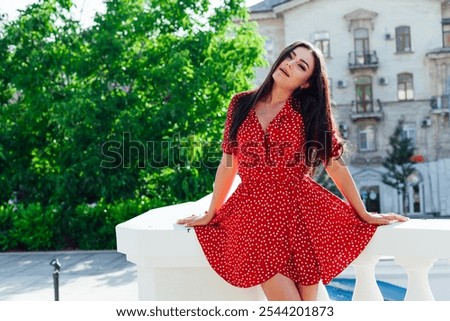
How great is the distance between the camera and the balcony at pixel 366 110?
2027cm

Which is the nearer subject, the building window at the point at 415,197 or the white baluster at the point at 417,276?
the white baluster at the point at 417,276

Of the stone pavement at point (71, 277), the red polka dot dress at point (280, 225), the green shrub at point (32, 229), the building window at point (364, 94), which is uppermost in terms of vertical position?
the building window at point (364, 94)

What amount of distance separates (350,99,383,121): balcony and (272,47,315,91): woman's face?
18.6 metres

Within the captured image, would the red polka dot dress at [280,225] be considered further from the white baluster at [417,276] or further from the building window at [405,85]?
the building window at [405,85]

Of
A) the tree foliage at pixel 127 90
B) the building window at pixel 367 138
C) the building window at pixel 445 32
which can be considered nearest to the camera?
the tree foliage at pixel 127 90

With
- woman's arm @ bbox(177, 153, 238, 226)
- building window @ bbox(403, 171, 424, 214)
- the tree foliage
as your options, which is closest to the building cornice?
building window @ bbox(403, 171, 424, 214)

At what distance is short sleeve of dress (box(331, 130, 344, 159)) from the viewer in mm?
2154

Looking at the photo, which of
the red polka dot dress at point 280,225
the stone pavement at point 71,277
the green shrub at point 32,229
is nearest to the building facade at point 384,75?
the green shrub at point 32,229

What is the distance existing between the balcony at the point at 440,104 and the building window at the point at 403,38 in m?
1.80

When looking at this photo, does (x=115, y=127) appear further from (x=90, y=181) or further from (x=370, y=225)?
(x=370, y=225)

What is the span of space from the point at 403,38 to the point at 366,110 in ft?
8.46

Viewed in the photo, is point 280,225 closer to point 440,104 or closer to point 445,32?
point 440,104

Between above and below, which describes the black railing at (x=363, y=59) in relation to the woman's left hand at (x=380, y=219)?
above

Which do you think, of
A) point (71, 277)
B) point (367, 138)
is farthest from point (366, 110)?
point (71, 277)
